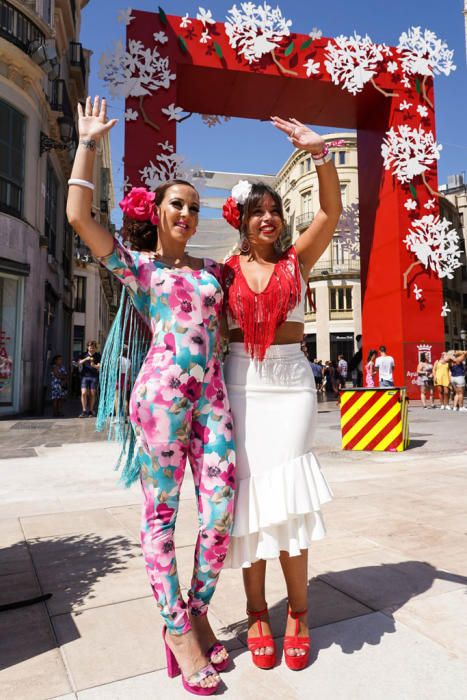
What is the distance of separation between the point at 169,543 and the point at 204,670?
0.44 meters

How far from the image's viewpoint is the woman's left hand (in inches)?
81.1

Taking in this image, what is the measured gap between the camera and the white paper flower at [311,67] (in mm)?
12711

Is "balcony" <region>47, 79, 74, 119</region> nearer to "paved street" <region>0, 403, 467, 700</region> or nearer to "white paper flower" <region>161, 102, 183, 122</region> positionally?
"white paper flower" <region>161, 102, 183, 122</region>

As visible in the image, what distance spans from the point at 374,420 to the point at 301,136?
5890mm

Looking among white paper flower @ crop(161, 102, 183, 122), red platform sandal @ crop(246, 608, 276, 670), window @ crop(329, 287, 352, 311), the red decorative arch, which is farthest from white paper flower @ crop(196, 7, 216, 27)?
window @ crop(329, 287, 352, 311)

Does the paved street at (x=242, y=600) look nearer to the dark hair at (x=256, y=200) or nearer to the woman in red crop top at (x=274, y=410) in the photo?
the woman in red crop top at (x=274, y=410)

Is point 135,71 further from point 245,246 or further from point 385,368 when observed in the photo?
point 245,246

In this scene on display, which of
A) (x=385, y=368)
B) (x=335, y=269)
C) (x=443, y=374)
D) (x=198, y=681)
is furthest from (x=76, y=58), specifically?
(x=335, y=269)

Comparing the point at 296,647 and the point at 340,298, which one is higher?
the point at 340,298

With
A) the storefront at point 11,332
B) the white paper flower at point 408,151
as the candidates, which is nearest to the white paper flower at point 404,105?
the white paper flower at point 408,151

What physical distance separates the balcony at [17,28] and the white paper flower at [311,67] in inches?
270

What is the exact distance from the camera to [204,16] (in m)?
12.1

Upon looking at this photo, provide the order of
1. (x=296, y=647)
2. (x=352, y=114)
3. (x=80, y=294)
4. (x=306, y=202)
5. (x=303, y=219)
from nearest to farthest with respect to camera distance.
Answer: (x=296, y=647)
(x=352, y=114)
(x=80, y=294)
(x=303, y=219)
(x=306, y=202)

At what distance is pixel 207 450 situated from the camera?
1.92 m
